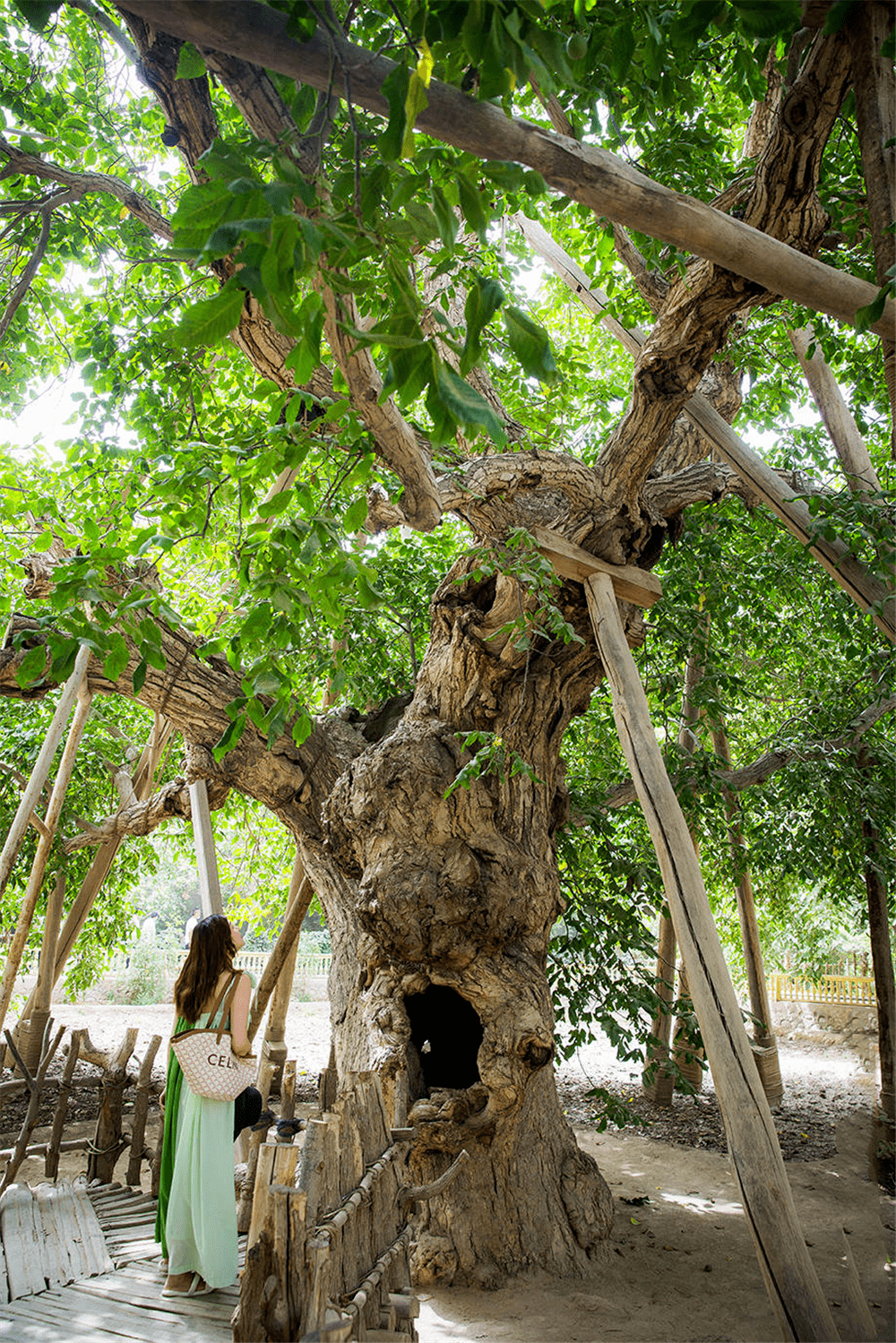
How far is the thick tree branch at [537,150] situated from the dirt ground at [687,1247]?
3.23 metres

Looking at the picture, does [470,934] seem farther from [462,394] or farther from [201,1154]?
[462,394]

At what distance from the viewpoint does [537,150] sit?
1.90m

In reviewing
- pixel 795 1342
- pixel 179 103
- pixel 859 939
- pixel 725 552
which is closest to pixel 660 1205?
Result: pixel 795 1342

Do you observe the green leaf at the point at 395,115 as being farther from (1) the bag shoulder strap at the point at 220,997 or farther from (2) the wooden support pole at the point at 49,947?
(2) the wooden support pole at the point at 49,947

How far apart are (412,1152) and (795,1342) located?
5.67 feet

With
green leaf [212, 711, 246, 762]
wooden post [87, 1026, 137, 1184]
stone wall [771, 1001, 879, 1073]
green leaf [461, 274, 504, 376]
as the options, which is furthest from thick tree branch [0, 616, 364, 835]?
stone wall [771, 1001, 879, 1073]

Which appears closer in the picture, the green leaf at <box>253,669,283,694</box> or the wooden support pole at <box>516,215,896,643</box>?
the green leaf at <box>253,669,283,694</box>

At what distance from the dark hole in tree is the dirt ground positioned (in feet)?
3.38

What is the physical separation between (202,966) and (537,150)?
9.76 ft

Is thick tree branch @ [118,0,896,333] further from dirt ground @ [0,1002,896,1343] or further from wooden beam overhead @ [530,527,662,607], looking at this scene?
dirt ground @ [0,1002,896,1343]

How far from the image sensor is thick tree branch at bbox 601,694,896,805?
6.51 meters

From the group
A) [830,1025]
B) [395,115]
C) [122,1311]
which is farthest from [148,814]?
[830,1025]

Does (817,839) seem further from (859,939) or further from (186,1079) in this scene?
(859,939)

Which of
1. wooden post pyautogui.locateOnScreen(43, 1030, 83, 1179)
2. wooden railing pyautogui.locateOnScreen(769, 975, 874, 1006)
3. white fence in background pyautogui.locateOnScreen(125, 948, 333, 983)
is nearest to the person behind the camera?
wooden post pyautogui.locateOnScreen(43, 1030, 83, 1179)
